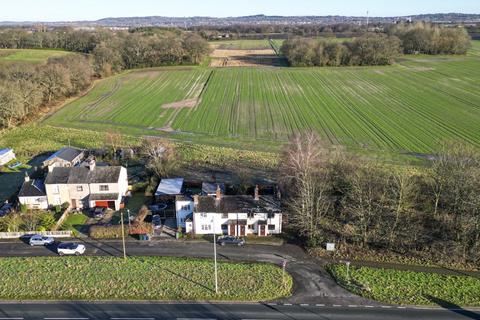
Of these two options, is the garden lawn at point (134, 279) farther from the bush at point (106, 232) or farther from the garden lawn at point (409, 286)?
the garden lawn at point (409, 286)

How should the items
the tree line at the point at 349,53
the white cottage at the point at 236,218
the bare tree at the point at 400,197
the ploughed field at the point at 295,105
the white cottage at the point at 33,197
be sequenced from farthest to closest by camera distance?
the tree line at the point at 349,53
the ploughed field at the point at 295,105
the white cottage at the point at 33,197
the white cottage at the point at 236,218
the bare tree at the point at 400,197

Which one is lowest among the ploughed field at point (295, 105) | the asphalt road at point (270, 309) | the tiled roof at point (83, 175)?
the asphalt road at point (270, 309)

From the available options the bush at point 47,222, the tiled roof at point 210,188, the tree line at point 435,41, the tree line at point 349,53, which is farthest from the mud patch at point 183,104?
the tree line at point 435,41

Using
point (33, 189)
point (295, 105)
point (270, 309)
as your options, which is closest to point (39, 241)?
point (33, 189)

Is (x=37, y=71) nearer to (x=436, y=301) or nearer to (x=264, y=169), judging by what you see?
(x=264, y=169)

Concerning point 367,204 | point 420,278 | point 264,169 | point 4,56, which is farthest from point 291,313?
point 4,56

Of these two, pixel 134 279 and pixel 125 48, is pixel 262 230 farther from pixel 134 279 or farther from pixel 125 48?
pixel 125 48
